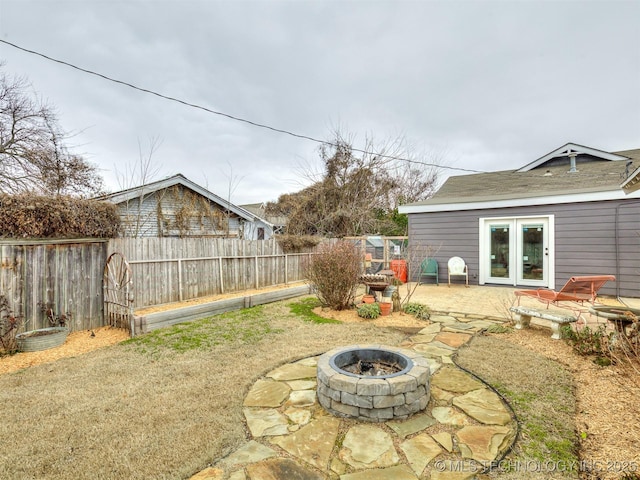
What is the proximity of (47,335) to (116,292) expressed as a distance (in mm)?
1131

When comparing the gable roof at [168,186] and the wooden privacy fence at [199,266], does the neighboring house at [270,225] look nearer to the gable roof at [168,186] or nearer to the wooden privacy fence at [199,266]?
the gable roof at [168,186]

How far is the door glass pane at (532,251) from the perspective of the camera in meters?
8.16

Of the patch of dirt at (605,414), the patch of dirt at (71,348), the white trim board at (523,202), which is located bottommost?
the patch of dirt at (71,348)

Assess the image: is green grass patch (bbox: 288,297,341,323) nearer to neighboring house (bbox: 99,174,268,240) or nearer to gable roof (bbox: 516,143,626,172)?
neighboring house (bbox: 99,174,268,240)

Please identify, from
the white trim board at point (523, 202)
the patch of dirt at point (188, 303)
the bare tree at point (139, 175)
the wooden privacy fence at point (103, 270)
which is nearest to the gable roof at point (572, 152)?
the white trim board at point (523, 202)

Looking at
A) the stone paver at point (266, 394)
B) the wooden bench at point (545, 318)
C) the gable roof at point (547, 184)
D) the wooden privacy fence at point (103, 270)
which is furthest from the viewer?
the gable roof at point (547, 184)

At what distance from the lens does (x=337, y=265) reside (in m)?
5.98

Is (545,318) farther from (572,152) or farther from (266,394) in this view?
(572,152)

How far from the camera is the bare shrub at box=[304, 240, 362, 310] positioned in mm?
6027

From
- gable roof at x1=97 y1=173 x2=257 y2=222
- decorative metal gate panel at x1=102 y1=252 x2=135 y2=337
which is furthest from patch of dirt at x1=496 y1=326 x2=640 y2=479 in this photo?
gable roof at x1=97 y1=173 x2=257 y2=222

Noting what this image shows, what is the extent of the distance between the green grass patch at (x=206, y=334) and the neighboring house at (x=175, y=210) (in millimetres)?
4827

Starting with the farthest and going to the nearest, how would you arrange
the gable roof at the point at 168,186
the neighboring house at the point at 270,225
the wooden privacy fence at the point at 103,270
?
the neighboring house at the point at 270,225 → the gable roof at the point at 168,186 → the wooden privacy fence at the point at 103,270

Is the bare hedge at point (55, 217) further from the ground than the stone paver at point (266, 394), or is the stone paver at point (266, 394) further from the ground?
the bare hedge at point (55, 217)

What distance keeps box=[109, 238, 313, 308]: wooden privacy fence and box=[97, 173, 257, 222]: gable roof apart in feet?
7.77
